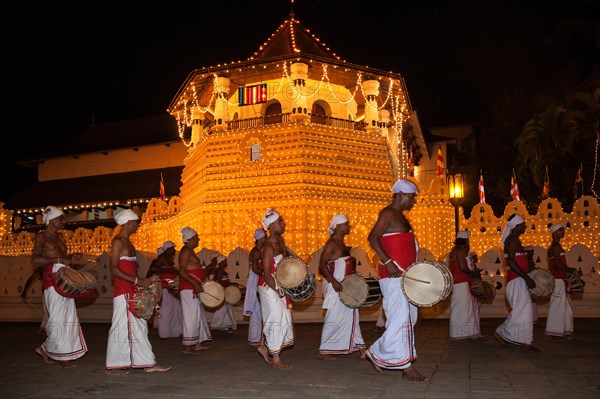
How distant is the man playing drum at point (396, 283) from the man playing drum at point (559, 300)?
168 inches

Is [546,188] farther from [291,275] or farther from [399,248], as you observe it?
[399,248]

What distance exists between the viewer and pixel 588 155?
2497 centimetres

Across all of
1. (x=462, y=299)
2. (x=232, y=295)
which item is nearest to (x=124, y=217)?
(x=232, y=295)

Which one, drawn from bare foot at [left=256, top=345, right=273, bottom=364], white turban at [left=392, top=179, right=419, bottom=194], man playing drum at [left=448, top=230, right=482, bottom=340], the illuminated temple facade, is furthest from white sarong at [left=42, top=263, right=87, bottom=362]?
the illuminated temple facade

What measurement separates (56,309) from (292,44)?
18.0m

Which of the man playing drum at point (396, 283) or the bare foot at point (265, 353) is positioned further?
the bare foot at point (265, 353)

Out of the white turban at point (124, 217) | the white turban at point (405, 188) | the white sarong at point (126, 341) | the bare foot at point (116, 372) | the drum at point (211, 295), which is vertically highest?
the white turban at point (405, 188)

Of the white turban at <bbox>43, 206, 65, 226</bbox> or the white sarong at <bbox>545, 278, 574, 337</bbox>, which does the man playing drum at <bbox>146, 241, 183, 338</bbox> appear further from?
the white sarong at <bbox>545, 278, 574, 337</bbox>

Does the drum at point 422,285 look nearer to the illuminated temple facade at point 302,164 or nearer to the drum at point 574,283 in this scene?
the drum at point 574,283

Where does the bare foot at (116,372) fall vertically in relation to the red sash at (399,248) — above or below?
below

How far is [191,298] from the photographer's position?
30.2ft

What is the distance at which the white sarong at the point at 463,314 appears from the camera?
33.0 ft

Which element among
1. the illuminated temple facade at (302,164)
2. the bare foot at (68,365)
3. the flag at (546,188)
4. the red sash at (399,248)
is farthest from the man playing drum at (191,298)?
the flag at (546,188)

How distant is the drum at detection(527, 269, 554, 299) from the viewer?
30.2 feet
